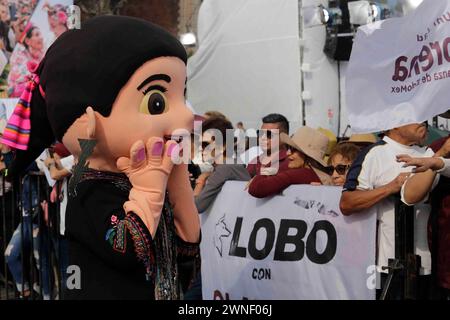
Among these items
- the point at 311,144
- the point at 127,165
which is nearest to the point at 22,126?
the point at 127,165

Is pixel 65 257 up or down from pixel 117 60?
down

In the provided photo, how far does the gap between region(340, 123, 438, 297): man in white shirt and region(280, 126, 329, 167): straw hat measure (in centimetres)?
74

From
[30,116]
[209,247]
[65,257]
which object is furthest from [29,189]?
[30,116]

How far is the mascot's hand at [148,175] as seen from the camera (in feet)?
11.5

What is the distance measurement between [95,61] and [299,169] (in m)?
2.36

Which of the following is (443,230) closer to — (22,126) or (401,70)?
(401,70)

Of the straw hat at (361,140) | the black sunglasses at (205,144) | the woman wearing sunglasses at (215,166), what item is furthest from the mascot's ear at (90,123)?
the black sunglasses at (205,144)

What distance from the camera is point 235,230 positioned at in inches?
230

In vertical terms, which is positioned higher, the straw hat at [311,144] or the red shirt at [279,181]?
the straw hat at [311,144]

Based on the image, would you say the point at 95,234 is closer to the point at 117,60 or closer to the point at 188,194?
the point at 188,194

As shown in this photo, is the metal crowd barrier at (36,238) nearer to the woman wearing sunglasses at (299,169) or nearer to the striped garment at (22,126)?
the woman wearing sunglasses at (299,169)

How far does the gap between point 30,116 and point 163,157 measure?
82 cm

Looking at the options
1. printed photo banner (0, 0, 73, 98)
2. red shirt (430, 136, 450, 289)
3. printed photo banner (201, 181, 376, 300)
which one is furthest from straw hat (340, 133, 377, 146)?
printed photo banner (0, 0, 73, 98)

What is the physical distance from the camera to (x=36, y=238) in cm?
698
